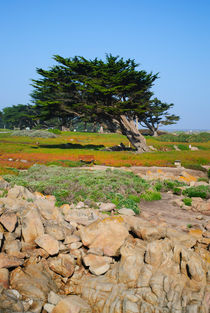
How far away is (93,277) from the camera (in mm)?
8305

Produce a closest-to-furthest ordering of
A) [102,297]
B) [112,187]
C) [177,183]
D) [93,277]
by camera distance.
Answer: [102,297], [93,277], [112,187], [177,183]

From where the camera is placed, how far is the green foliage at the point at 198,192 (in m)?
15.9

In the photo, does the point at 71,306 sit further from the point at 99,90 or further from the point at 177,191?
the point at 99,90

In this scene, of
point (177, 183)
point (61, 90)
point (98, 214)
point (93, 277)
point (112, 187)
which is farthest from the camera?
point (61, 90)

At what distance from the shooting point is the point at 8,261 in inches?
316

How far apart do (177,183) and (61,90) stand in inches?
968

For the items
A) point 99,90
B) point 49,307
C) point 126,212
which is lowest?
point 49,307

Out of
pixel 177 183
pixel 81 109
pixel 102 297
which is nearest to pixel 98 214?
pixel 102 297

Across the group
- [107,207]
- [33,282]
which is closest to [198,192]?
[107,207]

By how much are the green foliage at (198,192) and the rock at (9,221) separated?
10691mm

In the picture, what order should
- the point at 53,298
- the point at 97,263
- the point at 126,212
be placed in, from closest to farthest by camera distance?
the point at 53,298, the point at 97,263, the point at 126,212

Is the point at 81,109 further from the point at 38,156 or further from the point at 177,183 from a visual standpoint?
the point at 177,183

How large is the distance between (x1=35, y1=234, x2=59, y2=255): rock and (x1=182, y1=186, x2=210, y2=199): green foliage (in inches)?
389

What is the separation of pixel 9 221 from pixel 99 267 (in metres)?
3.52
